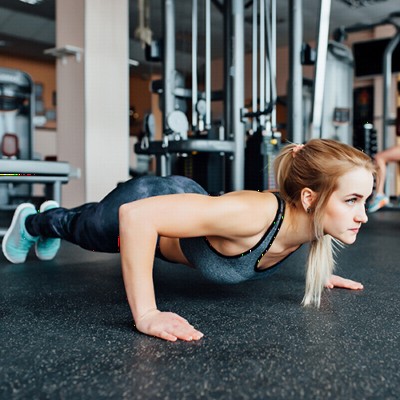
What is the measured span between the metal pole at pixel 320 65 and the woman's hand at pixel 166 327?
1993 millimetres

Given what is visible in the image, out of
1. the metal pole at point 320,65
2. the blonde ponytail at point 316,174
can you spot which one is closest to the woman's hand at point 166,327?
the blonde ponytail at point 316,174

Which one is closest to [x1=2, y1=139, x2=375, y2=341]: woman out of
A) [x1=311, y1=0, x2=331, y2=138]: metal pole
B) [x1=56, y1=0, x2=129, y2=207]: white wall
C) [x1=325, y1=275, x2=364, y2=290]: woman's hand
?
[x1=325, y1=275, x2=364, y2=290]: woman's hand

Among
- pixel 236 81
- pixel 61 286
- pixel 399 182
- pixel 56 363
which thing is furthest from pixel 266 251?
pixel 399 182

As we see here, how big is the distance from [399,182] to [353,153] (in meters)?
6.56

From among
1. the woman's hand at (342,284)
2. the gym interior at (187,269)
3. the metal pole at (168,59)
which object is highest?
the metal pole at (168,59)

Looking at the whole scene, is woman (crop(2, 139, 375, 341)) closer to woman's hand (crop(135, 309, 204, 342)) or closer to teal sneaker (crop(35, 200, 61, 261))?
woman's hand (crop(135, 309, 204, 342))

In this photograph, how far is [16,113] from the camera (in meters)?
4.16

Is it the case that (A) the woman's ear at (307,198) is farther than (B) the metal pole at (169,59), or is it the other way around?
(B) the metal pole at (169,59)

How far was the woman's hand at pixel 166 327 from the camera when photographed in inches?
36.3

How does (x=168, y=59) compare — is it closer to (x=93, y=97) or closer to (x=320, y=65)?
(x=93, y=97)

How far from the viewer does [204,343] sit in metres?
0.91

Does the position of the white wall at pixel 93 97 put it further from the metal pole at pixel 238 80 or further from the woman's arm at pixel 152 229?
the woman's arm at pixel 152 229

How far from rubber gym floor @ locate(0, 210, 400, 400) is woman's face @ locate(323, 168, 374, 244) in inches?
Result: 7.8

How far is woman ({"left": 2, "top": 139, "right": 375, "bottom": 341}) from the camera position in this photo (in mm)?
955
